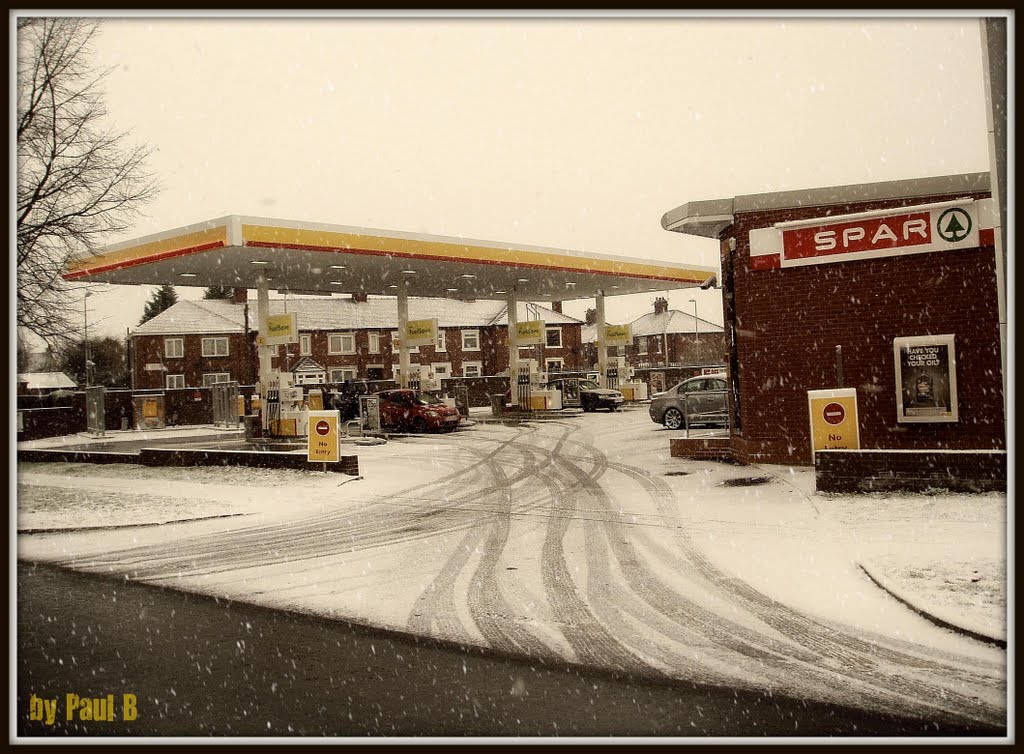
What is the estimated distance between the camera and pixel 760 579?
24.9 feet

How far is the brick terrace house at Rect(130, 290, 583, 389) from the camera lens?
175 ft

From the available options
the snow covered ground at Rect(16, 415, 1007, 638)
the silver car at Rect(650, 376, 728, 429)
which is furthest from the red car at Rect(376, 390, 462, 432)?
the snow covered ground at Rect(16, 415, 1007, 638)

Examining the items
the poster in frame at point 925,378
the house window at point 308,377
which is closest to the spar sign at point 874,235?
the poster in frame at point 925,378

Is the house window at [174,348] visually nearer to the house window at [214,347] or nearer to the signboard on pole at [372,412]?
the house window at [214,347]

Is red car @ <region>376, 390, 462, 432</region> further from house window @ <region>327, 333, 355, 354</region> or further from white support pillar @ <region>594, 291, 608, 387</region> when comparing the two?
house window @ <region>327, 333, 355, 354</region>

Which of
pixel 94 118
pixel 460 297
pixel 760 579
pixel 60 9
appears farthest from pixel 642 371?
pixel 60 9

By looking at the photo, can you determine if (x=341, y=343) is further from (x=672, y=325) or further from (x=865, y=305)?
(x=865, y=305)

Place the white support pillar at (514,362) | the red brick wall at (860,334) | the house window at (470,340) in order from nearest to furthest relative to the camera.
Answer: the red brick wall at (860,334) → the white support pillar at (514,362) → the house window at (470,340)

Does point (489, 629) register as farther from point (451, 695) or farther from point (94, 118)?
point (94, 118)

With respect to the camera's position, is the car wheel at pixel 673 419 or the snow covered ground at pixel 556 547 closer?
the snow covered ground at pixel 556 547

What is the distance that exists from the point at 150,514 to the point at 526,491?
5.87m

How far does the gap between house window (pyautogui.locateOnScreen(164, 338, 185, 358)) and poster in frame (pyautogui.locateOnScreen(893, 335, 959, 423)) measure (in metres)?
49.1

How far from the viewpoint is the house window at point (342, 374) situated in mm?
56656

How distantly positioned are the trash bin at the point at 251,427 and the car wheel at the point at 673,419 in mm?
13057
